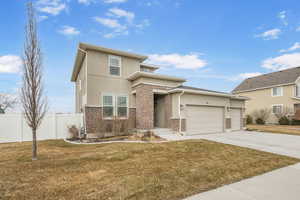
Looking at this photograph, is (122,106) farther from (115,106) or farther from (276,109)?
(276,109)

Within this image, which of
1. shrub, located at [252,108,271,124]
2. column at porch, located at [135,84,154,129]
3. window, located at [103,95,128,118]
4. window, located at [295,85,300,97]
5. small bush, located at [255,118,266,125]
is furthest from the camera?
shrub, located at [252,108,271,124]

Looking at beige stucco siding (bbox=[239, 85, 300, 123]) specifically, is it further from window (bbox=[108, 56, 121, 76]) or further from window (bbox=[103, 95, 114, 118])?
window (bbox=[103, 95, 114, 118])

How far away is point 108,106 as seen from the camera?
11133 millimetres

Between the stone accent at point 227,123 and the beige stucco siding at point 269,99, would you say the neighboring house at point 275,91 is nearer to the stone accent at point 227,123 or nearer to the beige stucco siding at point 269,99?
the beige stucco siding at point 269,99

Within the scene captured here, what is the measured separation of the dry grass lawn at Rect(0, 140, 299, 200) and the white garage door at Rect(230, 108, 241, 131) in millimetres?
8413

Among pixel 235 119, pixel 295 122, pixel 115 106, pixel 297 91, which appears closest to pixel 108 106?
pixel 115 106

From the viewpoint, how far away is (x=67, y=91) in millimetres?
16156

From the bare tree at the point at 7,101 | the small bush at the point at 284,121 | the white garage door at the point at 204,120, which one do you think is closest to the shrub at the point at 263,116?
the small bush at the point at 284,121

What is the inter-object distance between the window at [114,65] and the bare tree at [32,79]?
584 centimetres

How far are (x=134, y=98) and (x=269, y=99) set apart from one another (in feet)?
74.8

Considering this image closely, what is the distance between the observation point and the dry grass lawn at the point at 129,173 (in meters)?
3.15

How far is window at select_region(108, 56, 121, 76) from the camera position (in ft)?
37.5

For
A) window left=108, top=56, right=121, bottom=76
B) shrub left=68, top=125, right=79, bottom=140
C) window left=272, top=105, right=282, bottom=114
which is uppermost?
window left=108, top=56, right=121, bottom=76

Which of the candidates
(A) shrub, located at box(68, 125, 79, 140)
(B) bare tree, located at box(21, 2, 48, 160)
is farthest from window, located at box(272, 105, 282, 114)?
(B) bare tree, located at box(21, 2, 48, 160)
